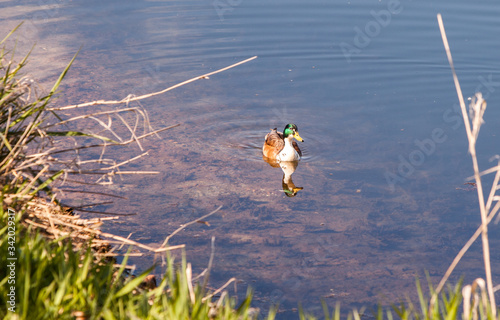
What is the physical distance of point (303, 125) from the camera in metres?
10.2

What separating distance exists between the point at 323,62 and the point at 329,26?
73.8 inches

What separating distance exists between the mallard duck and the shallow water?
214 millimetres

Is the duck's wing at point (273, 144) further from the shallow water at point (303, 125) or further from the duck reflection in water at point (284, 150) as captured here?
the shallow water at point (303, 125)

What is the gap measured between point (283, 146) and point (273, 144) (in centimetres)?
20

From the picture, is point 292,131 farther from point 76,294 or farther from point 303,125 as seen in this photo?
point 76,294

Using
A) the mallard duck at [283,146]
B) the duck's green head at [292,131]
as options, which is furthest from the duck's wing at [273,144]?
the duck's green head at [292,131]

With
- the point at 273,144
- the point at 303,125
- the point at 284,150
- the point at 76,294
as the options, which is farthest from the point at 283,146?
the point at 76,294

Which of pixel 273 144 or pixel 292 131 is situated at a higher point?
pixel 292 131

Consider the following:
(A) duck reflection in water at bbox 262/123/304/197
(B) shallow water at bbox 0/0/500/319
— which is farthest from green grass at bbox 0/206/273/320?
(A) duck reflection in water at bbox 262/123/304/197

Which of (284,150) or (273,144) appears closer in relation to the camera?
(284,150)

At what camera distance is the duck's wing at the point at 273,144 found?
933 centimetres

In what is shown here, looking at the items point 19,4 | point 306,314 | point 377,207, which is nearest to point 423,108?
point 377,207

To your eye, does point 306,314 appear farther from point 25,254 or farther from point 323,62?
point 323,62

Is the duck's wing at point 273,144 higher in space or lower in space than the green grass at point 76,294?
higher
